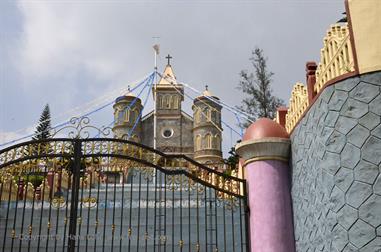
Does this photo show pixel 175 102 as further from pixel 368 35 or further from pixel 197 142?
pixel 368 35

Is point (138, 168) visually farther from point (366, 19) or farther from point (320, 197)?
point (366, 19)

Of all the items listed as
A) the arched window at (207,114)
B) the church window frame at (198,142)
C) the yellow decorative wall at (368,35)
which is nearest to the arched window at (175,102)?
the arched window at (207,114)

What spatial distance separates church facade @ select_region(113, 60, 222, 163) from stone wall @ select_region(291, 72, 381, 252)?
91.5ft

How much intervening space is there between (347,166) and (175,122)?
3066 cm

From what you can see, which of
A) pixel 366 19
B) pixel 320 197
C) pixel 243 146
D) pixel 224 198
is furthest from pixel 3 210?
pixel 366 19

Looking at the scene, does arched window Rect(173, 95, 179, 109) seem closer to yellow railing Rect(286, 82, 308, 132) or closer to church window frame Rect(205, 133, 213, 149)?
church window frame Rect(205, 133, 213, 149)

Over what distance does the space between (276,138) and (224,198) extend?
131cm

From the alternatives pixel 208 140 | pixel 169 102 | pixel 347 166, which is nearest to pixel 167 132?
pixel 169 102

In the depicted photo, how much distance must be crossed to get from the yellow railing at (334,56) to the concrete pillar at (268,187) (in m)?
0.98

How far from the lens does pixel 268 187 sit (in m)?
5.21

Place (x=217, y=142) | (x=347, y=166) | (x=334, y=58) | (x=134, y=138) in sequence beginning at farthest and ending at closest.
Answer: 1. (x=217, y=142)
2. (x=134, y=138)
3. (x=334, y=58)
4. (x=347, y=166)

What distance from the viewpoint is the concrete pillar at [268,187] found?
16.5ft

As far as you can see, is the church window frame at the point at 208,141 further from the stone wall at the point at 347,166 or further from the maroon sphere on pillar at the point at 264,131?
the stone wall at the point at 347,166

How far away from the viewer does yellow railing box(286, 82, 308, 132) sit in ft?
16.2
